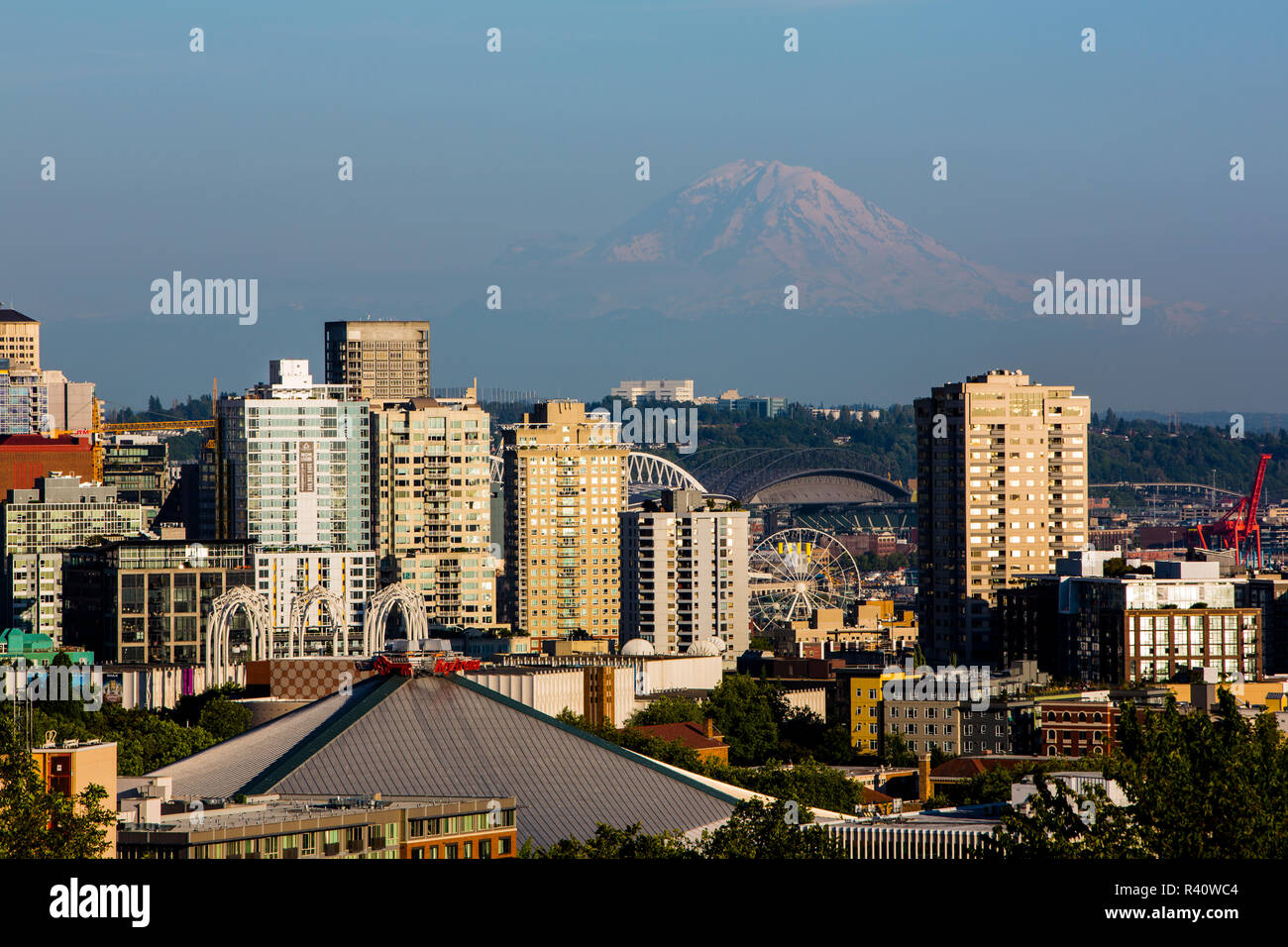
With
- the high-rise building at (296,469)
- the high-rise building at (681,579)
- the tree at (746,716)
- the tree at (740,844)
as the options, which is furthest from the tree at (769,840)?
the high-rise building at (296,469)

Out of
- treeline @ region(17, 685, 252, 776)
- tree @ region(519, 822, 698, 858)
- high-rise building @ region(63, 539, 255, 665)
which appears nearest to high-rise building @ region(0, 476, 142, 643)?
high-rise building @ region(63, 539, 255, 665)

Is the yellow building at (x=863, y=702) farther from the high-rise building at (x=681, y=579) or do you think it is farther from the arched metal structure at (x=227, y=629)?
the high-rise building at (x=681, y=579)

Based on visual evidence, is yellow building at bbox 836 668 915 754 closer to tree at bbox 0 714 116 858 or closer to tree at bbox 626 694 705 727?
tree at bbox 626 694 705 727

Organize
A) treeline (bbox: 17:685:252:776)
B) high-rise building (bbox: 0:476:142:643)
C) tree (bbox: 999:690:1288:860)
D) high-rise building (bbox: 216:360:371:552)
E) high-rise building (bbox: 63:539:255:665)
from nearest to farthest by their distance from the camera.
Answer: tree (bbox: 999:690:1288:860), treeline (bbox: 17:685:252:776), high-rise building (bbox: 63:539:255:665), high-rise building (bbox: 0:476:142:643), high-rise building (bbox: 216:360:371:552)

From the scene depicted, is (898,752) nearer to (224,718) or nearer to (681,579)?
(224,718)

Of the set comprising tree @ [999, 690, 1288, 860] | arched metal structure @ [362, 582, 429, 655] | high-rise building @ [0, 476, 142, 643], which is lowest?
tree @ [999, 690, 1288, 860]
